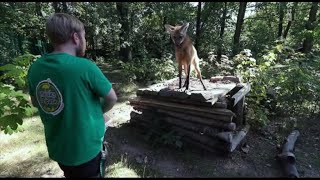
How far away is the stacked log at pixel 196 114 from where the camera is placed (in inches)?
209

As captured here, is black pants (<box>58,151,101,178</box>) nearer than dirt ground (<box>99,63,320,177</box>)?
Yes

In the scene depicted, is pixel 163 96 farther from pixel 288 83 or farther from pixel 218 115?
pixel 288 83

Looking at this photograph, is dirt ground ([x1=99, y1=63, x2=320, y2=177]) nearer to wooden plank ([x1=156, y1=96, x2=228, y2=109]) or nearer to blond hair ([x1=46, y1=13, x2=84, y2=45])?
wooden plank ([x1=156, y1=96, x2=228, y2=109])

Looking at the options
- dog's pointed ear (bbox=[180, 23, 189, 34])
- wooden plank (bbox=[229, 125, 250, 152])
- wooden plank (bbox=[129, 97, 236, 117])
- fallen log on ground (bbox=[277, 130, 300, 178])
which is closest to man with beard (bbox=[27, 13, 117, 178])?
dog's pointed ear (bbox=[180, 23, 189, 34])

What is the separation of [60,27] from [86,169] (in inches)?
40.2

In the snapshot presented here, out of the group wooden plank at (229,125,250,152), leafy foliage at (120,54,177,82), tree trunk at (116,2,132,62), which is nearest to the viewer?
wooden plank at (229,125,250,152)

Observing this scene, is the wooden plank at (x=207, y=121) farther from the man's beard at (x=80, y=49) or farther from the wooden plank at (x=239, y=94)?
the man's beard at (x=80, y=49)

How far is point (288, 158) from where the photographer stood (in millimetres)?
5070

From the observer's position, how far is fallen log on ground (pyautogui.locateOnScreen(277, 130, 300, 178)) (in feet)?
15.7

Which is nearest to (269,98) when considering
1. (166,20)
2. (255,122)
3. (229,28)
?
(255,122)

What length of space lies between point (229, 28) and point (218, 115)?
16324 mm

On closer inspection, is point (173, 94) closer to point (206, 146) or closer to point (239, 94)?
point (206, 146)

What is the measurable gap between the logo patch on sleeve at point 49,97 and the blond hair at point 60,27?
0.95 ft

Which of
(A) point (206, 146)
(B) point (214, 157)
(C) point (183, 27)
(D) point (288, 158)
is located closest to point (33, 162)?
(A) point (206, 146)
